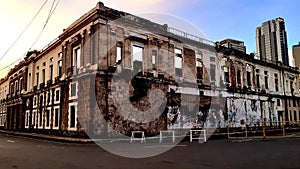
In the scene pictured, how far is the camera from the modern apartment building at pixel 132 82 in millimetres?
18344

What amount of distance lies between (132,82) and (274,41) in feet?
254

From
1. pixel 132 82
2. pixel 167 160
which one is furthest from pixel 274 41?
pixel 167 160

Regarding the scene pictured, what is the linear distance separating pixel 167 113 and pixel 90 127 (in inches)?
265

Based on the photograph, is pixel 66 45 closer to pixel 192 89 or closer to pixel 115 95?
pixel 115 95

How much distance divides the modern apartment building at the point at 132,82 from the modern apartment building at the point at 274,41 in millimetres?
55376

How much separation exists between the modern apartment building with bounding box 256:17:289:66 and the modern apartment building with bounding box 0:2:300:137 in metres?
55.4

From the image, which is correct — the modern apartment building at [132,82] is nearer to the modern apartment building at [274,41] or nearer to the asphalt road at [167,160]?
the asphalt road at [167,160]

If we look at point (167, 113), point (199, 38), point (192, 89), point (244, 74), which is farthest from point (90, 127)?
point (244, 74)

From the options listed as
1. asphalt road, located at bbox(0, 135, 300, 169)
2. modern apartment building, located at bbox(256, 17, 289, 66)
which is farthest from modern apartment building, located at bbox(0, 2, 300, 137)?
modern apartment building, located at bbox(256, 17, 289, 66)

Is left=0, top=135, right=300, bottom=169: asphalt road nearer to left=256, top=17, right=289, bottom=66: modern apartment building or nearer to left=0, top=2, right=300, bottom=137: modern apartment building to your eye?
left=0, top=2, right=300, bottom=137: modern apartment building

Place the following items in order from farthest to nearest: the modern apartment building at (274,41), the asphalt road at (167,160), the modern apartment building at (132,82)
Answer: the modern apartment building at (274,41)
the modern apartment building at (132,82)
the asphalt road at (167,160)

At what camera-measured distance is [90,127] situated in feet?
57.2

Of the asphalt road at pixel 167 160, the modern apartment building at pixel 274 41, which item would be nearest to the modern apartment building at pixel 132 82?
the asphalt road at pixel 167 160

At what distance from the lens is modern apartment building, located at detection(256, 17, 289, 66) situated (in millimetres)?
82312
